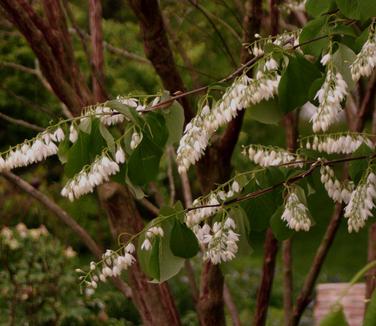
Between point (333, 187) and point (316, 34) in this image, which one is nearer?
point (316, 34)

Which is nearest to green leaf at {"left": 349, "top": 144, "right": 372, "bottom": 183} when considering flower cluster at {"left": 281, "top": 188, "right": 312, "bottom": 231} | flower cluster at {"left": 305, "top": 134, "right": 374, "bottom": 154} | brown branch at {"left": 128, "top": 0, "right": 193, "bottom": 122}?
flower cluster at {"left": 305, "top": 134, "right": 374, "bottom": 154}

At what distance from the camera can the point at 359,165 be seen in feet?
7.55

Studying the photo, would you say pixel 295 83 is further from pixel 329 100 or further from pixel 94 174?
pixel 94 174

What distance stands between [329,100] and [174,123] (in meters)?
0.46

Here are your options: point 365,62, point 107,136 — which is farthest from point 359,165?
point 107,136

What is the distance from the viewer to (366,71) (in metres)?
1.87

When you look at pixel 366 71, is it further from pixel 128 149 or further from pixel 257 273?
pixel 257 273

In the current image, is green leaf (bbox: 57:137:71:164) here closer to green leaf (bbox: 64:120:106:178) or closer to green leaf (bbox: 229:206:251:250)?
green leaf (bbox: 64:120:106:178)

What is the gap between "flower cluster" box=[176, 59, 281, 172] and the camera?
200cm

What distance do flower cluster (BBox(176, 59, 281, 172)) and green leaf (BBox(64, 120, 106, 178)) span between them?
19 cm

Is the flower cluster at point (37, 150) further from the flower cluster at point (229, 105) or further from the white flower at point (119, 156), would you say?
the flower cluster at point (229, 105)

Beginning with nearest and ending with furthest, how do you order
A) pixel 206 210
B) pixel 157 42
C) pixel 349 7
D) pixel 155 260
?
pixel 349 7
pixel 155 260
pixel 206 210
pixel 157 42

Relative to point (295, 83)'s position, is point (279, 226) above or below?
below

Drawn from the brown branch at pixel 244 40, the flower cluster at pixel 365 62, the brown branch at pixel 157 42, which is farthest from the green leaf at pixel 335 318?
the brown branch at pixel 244 40
